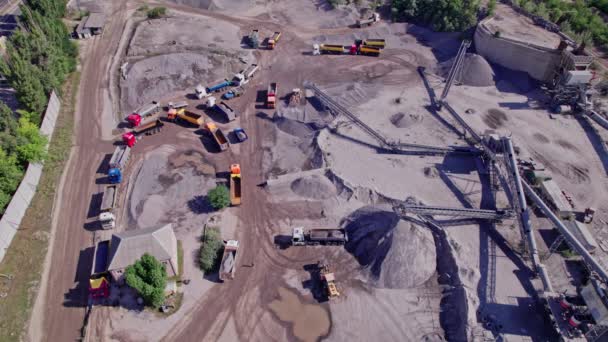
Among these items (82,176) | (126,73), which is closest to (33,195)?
(82,176)

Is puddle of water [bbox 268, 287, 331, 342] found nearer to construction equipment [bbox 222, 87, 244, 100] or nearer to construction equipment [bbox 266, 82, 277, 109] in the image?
construction equipment [bbox 266, 82, 277, 109]

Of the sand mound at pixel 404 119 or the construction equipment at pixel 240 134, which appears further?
the sand mound at pixel 404 119

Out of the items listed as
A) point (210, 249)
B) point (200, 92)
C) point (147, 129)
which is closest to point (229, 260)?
point (210, 249)

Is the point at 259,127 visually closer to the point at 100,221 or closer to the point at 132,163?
the point at 132,163

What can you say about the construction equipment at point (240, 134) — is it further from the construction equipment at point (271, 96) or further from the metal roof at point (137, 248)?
the metal roof at point (137, 248)

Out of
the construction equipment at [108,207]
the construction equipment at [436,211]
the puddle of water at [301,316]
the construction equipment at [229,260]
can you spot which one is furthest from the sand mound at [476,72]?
the construction equipment at [108,207]

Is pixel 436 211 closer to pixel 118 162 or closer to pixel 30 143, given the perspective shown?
pixel 118 162
